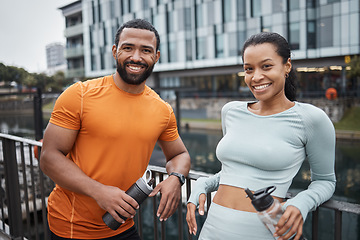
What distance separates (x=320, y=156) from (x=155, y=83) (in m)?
37.2

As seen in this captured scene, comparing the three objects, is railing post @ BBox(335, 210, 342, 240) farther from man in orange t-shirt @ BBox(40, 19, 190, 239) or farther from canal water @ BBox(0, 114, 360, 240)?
canal water @ BBox(0, 114, 360, 240)

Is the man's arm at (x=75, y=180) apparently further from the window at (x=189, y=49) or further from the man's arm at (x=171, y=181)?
the window at (x=189, y=49)

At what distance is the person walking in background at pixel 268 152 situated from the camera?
1465mm

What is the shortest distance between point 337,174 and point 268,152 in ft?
55.3

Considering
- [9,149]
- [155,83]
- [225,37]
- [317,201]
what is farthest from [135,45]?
[155,83]

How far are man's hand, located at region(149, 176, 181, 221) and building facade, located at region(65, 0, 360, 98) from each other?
2714 cm

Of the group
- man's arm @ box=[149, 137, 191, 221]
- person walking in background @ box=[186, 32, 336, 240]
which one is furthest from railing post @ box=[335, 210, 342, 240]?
man's arm @ box=[149, 137, 191, 221]

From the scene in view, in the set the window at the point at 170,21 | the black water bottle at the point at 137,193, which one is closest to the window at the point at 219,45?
the window at the point at 170,21

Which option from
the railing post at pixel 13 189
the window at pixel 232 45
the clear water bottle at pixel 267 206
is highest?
the window at pixel 232 45

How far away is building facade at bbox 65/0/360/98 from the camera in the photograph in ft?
85.9

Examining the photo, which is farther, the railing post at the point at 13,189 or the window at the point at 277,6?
the window at the point at 277,6

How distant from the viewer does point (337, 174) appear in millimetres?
16438

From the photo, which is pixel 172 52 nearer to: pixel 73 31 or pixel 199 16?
pixel 199 16

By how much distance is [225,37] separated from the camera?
31.2m
